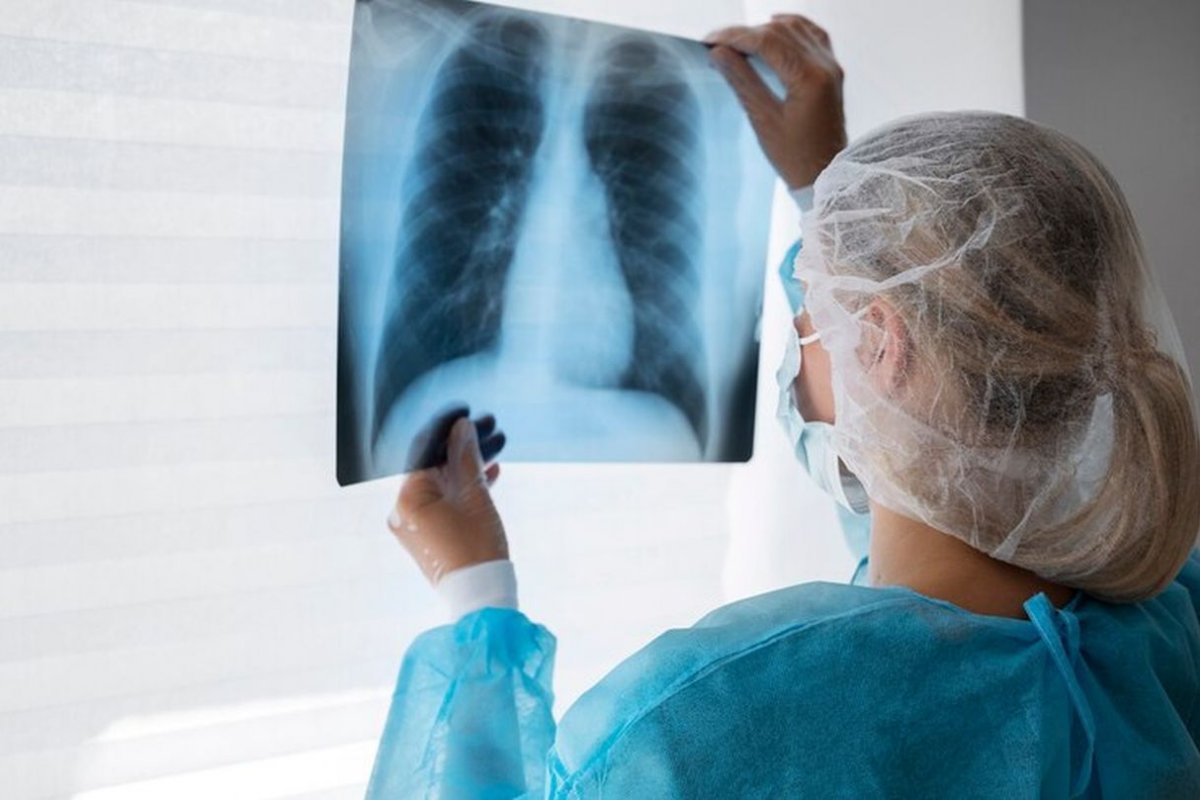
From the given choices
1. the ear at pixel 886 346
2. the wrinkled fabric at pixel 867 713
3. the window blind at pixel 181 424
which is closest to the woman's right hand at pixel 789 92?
the window blind at pixel 181 424

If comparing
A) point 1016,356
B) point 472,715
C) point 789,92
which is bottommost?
point 472,715

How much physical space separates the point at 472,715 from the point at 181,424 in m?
0.38

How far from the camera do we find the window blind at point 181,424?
1.12 metres

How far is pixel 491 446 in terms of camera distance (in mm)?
1341

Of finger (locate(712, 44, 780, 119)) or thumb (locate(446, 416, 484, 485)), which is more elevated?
finger (locate(712, 44, 780, 119))

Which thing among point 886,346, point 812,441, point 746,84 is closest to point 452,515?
point 812,441

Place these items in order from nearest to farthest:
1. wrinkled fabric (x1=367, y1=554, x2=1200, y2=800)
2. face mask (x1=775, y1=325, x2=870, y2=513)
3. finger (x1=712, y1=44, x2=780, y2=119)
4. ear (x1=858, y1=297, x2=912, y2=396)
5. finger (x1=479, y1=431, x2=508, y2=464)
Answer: wrinkled fabric (x1=367, y1=554, x2=1200, y2=800) < ear (x1=858, y1=297, x2=912, y2=396) < face mask (x1=775, y1=325, x2=870, y2=513) < finger (x1=479, y1=431, x2=508, y2=464) < finger (x1=712, y1=44, x2=780, y2=119)

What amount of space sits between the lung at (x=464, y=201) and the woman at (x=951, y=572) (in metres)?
0.31

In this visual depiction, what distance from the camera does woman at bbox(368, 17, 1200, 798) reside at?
0.95 metres

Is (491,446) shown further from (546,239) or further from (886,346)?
(886,346)

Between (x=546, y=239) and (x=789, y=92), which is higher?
(x=789, y=92)

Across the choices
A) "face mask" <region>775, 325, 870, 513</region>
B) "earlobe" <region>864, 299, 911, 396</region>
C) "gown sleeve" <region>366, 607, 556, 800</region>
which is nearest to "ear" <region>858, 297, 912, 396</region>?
"earlobe" <region>864, 299, 911, 396</region>

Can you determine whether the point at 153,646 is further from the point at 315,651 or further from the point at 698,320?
the point at 698,320

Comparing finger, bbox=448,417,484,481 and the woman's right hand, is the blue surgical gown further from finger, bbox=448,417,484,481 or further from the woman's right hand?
the woman's right hand
